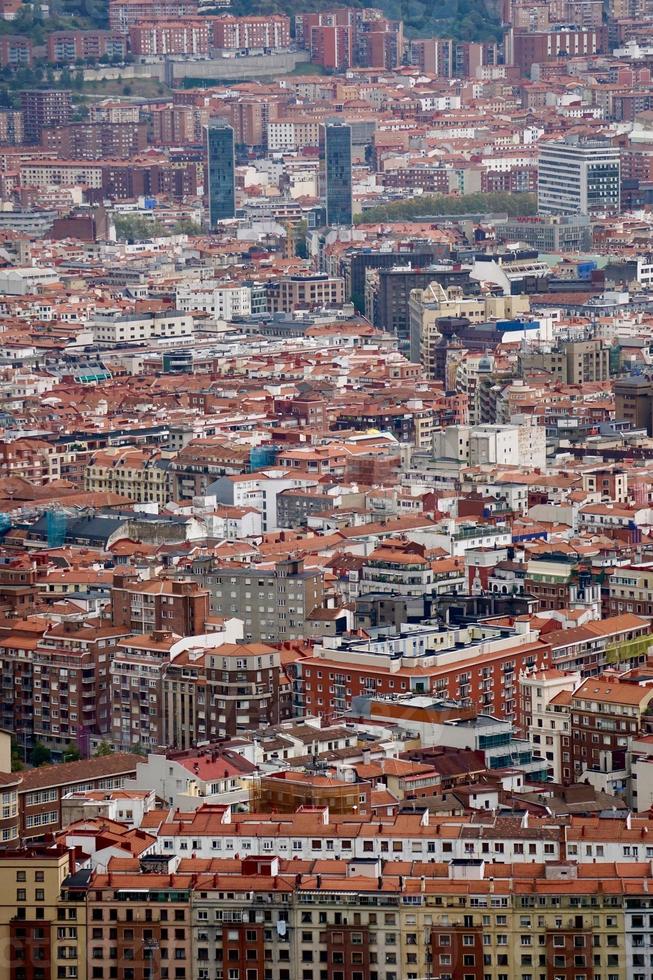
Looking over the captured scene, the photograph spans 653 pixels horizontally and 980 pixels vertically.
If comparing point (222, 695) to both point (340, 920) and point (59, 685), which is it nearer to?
point (59, 685)

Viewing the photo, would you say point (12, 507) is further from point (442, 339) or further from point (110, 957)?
point (110, 957)

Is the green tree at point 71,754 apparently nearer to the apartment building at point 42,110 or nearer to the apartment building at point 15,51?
the apartment building at point 42,110

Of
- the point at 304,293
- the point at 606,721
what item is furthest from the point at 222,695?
the point at 304,293

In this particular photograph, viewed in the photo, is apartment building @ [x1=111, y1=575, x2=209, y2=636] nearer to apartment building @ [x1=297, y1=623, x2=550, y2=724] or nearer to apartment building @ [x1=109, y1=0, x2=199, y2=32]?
apartment building @ [x1=297, y1=623, x2=550, y2=724]

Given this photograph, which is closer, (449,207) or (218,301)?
(218,301)

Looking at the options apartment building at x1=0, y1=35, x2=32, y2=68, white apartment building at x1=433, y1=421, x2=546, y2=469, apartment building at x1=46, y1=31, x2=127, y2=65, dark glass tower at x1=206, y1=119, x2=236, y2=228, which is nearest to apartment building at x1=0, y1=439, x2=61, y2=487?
white apartment building at x1=433, y1=421, x2=546, y2=469

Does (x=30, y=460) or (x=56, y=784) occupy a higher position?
(x=56, y=784)

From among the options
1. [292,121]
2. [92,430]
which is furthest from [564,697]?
[292,121]
